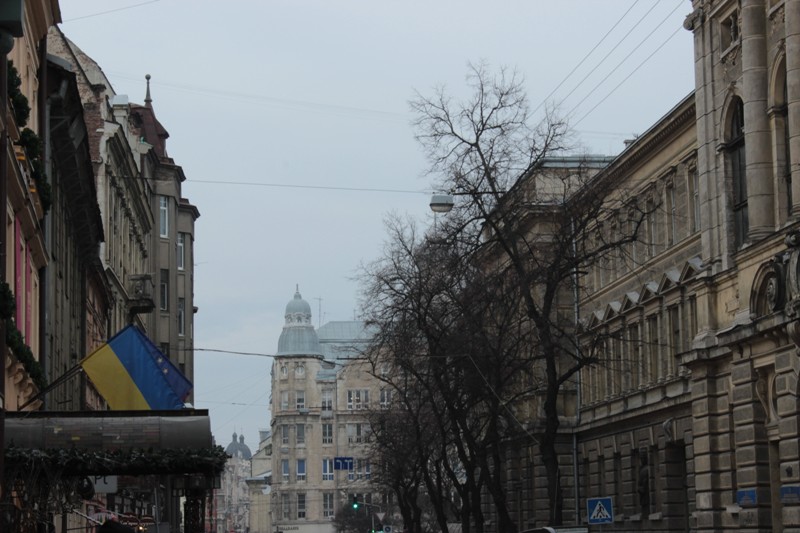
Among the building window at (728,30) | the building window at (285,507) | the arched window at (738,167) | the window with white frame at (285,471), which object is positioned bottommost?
the building window at (285,507)

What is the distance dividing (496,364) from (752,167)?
36.8 ft

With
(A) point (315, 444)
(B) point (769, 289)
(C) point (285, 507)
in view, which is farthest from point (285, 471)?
(B) point (769, 289)

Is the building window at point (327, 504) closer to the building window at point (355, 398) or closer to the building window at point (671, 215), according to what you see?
the building window at point (355, 398)

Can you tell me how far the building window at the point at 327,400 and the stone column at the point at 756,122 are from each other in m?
132

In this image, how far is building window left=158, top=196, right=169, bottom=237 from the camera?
82.1 metres

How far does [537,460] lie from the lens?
231ft

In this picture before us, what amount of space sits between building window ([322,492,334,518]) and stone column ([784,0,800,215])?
13457cm

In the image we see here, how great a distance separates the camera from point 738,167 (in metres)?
39.5

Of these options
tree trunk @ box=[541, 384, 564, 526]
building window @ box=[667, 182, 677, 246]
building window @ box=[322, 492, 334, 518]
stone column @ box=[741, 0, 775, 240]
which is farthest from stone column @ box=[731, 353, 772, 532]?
building window @ box=[322, 492, 334, 518]

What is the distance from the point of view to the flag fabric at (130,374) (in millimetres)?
23609

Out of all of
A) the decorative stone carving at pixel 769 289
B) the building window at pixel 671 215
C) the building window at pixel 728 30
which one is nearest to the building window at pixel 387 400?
the building window at pixel 671 215

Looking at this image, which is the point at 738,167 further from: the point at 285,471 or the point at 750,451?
the point at 285,471

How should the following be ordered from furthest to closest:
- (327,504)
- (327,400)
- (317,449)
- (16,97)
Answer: (327,400) < (327,504) < (317,449) < (16,97)

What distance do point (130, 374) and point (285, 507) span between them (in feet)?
476
